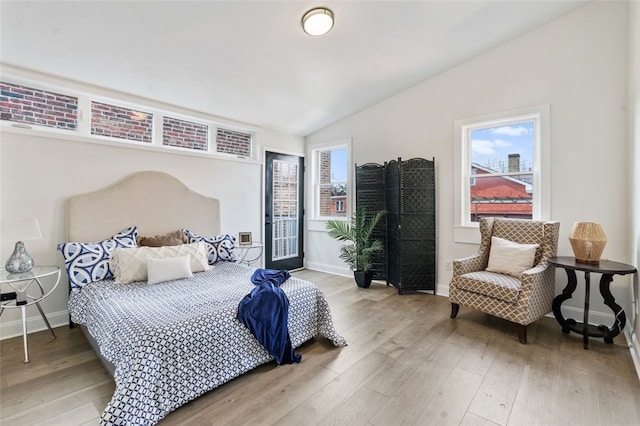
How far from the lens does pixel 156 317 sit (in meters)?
1.96

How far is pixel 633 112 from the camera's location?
2.67m

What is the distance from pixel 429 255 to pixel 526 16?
2899mm

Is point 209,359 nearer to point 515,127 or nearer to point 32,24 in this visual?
point 32,24

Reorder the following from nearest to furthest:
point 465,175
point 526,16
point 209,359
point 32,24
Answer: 1. point 209,359
2. point 32,24
3. point 526,16
4. point 465,175

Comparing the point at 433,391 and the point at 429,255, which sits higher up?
the point at 429,255

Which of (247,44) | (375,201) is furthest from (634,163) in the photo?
(247,44)

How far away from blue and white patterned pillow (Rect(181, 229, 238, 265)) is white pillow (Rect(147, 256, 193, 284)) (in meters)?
0.59

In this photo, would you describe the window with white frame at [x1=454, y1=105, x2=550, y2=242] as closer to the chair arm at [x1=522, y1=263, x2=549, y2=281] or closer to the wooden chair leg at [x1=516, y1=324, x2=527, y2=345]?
the chair arm at [x1=522, y1=263, x2=549, y2=281]

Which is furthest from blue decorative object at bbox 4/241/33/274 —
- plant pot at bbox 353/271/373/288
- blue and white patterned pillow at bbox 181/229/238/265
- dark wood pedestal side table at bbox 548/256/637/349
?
dark wood pedestal side table at bbox 548/256/637/349

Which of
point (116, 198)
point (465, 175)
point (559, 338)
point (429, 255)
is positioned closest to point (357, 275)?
point (429, 255)

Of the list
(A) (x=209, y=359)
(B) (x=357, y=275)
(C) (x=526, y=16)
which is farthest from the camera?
(B) (x=357, y=275)

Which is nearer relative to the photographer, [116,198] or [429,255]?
[116,198]

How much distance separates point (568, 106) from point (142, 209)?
4877 millimetres

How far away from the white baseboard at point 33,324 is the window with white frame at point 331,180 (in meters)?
3.75
